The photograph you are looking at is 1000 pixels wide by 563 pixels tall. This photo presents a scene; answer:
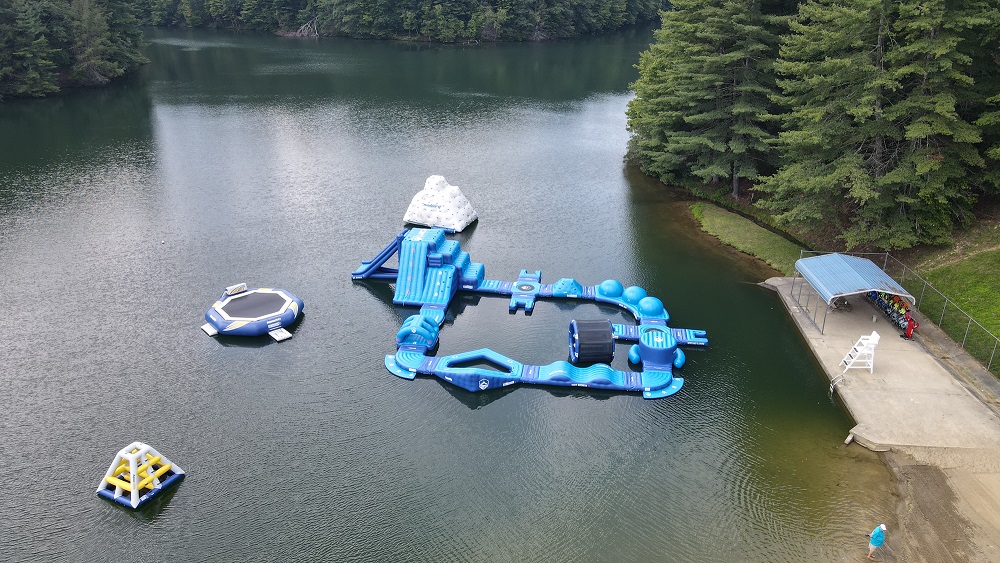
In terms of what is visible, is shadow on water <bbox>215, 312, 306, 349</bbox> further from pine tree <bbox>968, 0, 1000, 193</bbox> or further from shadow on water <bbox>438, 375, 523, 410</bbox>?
pine tree <bbox>968, 0, 1000, 193</bbox>

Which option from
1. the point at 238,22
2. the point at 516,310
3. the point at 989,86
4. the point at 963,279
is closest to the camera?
the point at 963,279

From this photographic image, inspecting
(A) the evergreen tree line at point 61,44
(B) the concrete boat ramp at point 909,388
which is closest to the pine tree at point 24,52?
(A) the evergreen tree line at point 61,44

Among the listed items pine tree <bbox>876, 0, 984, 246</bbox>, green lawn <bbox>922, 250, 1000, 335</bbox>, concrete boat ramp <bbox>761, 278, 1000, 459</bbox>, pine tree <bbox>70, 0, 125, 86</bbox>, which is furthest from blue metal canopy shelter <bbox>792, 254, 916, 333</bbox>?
pine tree <bbox>70, 0, 125, 86</bbox>

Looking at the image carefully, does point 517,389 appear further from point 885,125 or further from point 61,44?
point 61,44

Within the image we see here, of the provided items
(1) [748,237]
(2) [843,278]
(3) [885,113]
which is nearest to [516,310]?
(2) [843,278]

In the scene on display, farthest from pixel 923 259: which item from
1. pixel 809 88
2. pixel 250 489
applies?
pixel 250 489

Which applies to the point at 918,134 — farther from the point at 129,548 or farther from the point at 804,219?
the point at 129,548
